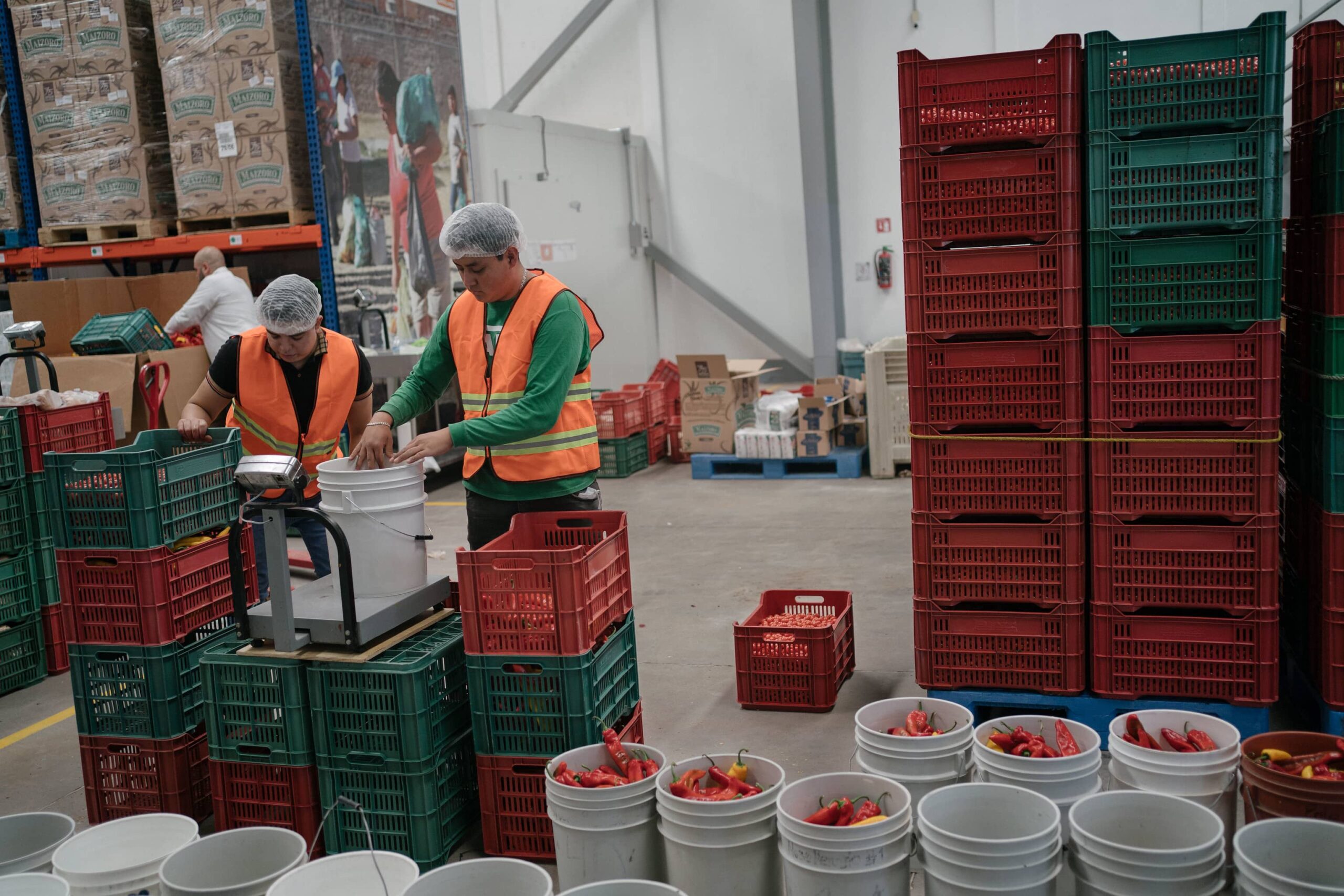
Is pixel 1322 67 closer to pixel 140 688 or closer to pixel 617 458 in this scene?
pixel 140 688

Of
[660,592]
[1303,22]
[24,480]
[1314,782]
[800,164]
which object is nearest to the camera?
[1314,782]

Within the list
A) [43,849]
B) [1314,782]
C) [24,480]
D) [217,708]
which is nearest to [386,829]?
[217,708]

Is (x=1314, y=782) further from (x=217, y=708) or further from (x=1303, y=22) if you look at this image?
(x=1303, y=22)

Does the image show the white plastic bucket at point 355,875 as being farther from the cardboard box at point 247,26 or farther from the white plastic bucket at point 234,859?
the cardboard box at point 247,26

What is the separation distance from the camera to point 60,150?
9.25 metres

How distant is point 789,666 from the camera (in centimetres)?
490

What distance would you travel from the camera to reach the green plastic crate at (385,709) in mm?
3439

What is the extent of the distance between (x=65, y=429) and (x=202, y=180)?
11.8ft

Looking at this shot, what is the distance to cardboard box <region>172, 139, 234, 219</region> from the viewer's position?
29.0 ft

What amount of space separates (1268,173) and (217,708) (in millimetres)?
3861

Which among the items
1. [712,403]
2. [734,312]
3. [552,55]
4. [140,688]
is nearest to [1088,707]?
[140,688]

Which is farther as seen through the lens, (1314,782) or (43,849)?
(43,849)

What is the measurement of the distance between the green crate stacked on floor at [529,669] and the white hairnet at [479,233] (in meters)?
0.97

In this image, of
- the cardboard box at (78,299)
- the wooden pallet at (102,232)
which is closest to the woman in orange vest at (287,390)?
the cardboard box at (78,299)
